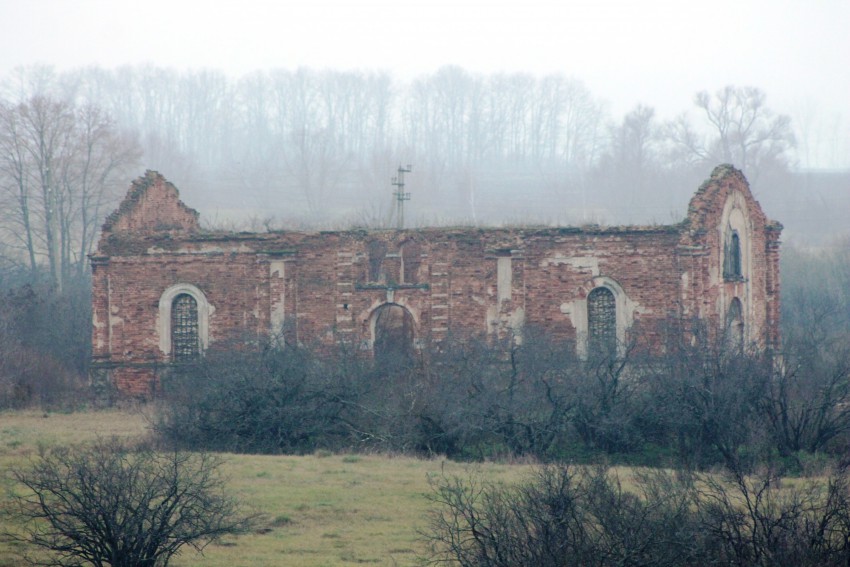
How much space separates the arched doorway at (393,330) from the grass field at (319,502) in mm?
6131

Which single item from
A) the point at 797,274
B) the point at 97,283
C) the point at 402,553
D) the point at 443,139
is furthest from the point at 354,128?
the point at 402,553

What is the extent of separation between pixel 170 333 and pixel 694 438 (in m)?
12.3

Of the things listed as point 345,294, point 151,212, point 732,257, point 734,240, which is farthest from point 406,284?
point 734,240

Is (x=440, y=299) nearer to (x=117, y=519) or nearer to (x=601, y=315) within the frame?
(x=601, y=315)

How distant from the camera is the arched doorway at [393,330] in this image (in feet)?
76.7

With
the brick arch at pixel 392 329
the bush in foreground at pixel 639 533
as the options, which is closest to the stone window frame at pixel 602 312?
the brick arch at pixel 392 329

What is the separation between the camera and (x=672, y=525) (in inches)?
394

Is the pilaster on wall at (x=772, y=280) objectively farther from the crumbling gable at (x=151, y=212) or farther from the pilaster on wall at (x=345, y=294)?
the crumbling gable at (x=151, y=212)

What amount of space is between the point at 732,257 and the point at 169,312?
1325 centimetres

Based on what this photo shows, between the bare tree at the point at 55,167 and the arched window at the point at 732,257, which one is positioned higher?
the bare tree at the point at 55,167

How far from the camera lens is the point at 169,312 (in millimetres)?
23797

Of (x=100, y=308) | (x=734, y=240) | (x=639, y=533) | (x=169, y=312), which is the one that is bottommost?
(x=639, y=533)

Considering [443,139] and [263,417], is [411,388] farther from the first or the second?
[443,139]

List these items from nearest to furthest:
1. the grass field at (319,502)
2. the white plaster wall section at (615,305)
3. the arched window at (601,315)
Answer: the grass field at (319,502) → the white plaster wall section at (615,305) → the arched window at (601,315)
